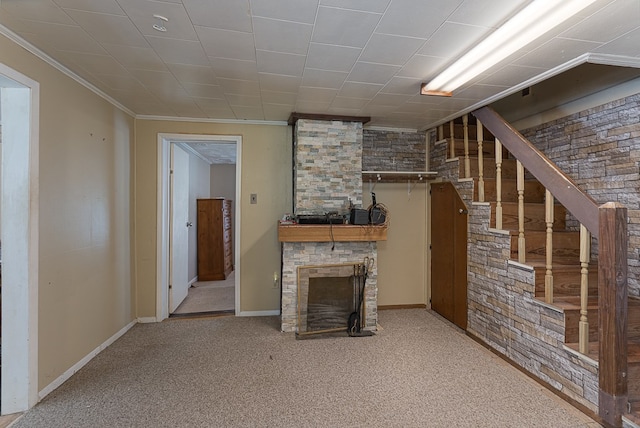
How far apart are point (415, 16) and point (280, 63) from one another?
0.96 m

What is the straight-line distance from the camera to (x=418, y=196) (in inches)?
156

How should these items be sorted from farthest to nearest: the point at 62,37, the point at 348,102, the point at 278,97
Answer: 1. the point at 348,102
2. the point at 278,97
3. the point at 62,37

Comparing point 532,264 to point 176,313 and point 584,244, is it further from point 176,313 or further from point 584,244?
point 176,313

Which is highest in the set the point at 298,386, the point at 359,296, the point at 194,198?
the point at 194,198

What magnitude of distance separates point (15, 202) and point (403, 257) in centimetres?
372

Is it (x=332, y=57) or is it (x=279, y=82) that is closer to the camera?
(x=332, y=57)

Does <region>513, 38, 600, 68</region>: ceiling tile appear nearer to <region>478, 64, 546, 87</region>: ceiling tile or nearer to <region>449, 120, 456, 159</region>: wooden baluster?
<region>478, 64, 546, 87</region>: ceiling tile

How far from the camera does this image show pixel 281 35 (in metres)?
1.77

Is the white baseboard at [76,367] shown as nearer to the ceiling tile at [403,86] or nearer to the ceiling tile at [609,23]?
the ceiling tile at [403,86]

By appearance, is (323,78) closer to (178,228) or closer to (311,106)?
(311,106)

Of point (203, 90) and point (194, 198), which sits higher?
point (203, 90)

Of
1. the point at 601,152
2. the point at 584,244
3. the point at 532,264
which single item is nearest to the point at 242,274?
the point at 532,264

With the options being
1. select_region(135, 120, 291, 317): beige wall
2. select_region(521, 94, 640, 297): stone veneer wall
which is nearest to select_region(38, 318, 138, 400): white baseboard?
select_region(135, 120, 291, 317): beige wall

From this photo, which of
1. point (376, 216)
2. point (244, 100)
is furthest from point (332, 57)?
point (376, 216)
